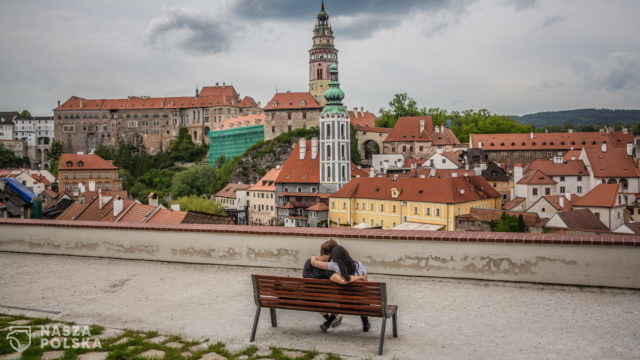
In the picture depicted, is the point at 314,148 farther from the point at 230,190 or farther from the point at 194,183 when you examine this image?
the point at 194,183

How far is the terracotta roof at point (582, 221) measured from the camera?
36531mm

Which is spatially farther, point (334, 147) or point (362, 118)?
point (362, 118)

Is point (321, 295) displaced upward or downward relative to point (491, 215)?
upward

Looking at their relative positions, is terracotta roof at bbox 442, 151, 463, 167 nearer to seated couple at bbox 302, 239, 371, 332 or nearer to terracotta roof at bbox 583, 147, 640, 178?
terracotta roof at bbox 583, 147, 640, 178

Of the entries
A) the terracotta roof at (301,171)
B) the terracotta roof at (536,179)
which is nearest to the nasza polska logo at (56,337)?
the terracotta roof at (536,179)

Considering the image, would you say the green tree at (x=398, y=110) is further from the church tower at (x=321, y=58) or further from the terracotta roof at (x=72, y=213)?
the terracotta roof at (x=72, y=213)

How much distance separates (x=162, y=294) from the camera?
26.7 feet

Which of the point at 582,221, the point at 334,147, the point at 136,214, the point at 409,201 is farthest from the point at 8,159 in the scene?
the point at 582,221

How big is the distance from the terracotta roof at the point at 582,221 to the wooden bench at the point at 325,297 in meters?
34.3

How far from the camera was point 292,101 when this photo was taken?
Answer: 8912cm

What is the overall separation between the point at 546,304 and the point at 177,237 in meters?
6.19

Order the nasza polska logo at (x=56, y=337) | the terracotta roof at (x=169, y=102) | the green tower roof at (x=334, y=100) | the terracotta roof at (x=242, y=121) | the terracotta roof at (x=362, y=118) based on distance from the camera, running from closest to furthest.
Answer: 1. the nasza polska logo at (x=56, y=337)
2. the green tower roof at (x=334, y=100)
3. the terracotta roof at (x=362, y=118)
4. the terracotta roof at (x=242, y=121)
5. the terracotta roof at (x=169, y=102)

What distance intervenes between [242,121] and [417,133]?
114 ft

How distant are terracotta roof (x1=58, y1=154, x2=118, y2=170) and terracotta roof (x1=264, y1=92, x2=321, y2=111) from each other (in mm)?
27388
